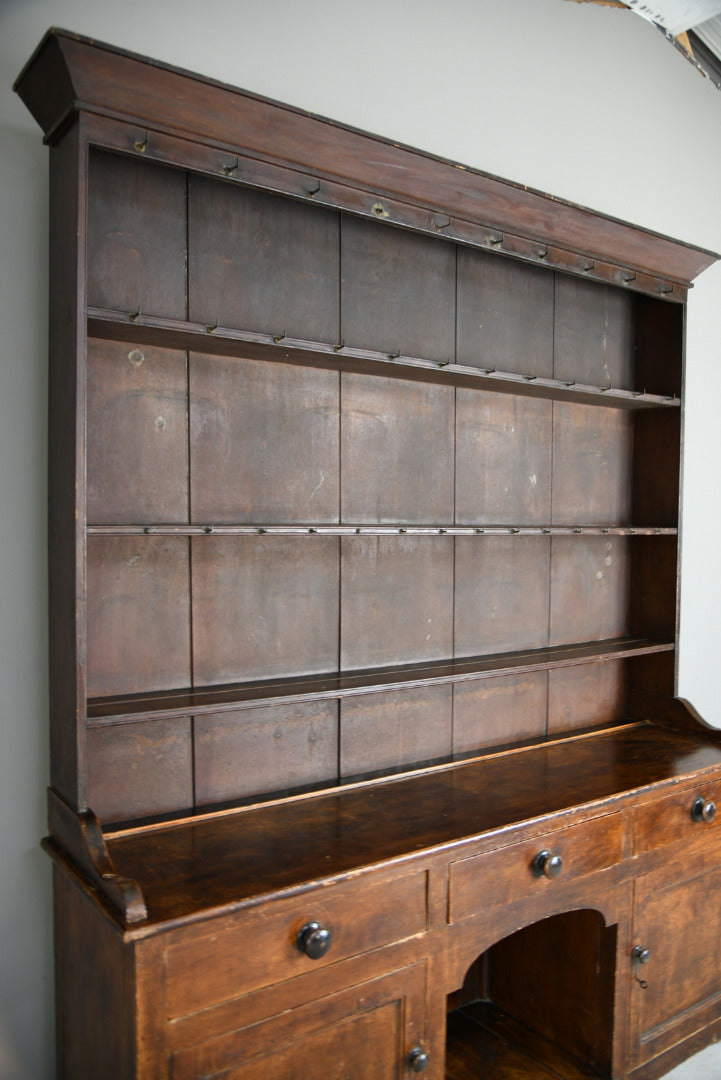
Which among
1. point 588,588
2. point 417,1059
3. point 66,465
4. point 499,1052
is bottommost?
point 499,1052

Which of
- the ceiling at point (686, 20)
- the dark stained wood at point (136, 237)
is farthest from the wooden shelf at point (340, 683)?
the ceiling at point (686, 20)

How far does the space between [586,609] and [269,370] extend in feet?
4.86

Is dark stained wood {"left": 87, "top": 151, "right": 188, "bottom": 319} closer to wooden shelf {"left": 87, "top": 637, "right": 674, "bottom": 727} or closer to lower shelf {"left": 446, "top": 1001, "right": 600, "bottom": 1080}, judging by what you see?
wooden shelf {"left": 87, "top": 637, "right": 674, "bottom": 727}

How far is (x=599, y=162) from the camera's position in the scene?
307cm

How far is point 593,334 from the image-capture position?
286cm

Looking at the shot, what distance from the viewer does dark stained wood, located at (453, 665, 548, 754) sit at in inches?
101

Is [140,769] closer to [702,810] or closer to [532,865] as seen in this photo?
[532,865]

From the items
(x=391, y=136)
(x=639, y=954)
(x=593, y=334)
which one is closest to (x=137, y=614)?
(x=391, y=136)

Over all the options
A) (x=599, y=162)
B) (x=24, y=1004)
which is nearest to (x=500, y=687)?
(x=24, y=1004)

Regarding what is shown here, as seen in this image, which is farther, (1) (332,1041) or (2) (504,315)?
(2) (504,315)

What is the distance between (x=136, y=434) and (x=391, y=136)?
50.4 inches

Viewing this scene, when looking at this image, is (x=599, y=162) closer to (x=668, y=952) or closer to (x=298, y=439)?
(x=298, y=439)

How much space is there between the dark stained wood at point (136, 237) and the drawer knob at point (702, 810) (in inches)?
81.7

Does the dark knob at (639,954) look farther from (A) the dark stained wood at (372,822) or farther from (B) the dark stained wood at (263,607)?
(B) the dark stained wood at (263,607)
